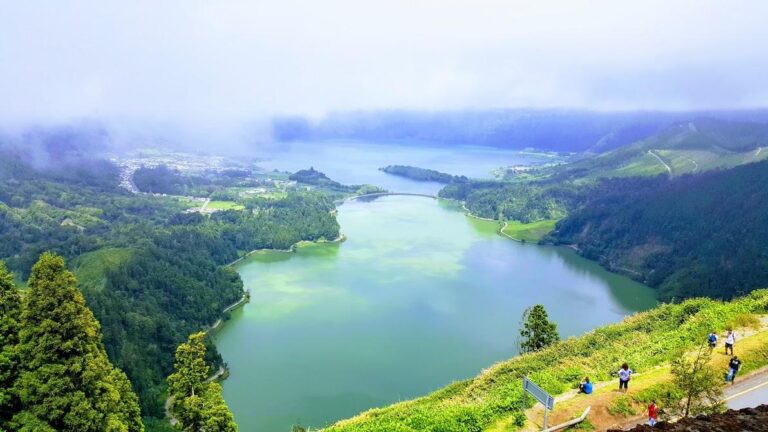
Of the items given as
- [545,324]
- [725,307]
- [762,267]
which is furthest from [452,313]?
[762,267]

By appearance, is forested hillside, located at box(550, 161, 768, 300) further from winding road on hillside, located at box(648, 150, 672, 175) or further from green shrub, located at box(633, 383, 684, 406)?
green shrub, located at box(633, 383, 684, 406)

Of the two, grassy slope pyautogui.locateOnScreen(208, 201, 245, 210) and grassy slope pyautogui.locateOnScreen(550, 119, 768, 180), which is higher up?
grassy slope pyautogui.locateOnScreen(550, 119, 768, 180)

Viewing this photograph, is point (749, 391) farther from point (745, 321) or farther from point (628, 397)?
point (745, 321)

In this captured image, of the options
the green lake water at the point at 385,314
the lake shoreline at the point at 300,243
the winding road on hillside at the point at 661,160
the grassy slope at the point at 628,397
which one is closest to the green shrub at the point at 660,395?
the grassy slope at the point at 628,397

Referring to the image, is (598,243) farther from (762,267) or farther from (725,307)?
(725,307)

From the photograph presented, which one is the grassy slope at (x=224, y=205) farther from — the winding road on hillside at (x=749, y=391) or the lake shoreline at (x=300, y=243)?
the winding road on hillside at (x=749, y=391)

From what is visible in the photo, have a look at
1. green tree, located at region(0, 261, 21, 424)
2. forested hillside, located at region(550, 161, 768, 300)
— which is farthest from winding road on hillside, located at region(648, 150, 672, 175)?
green tree, located at region(0, 261, 21, 424)
